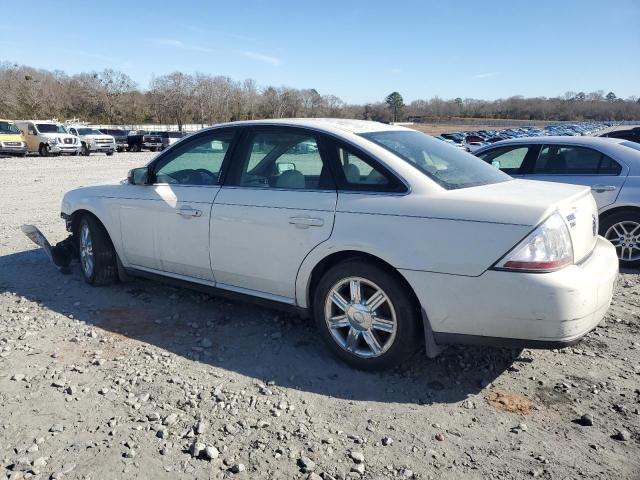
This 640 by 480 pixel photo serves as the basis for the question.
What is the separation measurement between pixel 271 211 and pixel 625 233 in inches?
179

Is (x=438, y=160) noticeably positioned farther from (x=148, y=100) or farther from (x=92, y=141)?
(x=148, y=100)

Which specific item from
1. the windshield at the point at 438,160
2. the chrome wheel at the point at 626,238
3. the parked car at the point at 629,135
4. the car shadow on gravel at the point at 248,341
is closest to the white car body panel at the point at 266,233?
the car shadow on gravel at the point at 248,341

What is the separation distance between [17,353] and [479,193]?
3.40 m

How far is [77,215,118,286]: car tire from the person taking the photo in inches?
198

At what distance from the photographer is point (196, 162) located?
14.4 ft

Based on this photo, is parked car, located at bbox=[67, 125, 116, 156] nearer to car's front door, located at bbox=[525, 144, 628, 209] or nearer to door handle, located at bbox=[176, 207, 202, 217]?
car's front door, located at bbox=[525, 144, 628, 209]

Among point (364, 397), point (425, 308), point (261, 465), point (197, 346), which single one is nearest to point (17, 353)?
point (197, 346)

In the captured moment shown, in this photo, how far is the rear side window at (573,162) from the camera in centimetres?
623

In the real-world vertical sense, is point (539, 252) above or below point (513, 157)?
below

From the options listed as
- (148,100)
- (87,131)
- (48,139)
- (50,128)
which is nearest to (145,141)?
(87,131)

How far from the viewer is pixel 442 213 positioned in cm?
304

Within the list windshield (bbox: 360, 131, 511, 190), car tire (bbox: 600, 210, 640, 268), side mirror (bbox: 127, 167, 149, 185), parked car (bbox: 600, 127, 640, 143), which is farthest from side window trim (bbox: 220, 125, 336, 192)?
parked car (bbox: 600, 127, 640, 143)

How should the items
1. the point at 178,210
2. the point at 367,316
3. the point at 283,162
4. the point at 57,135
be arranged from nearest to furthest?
the point at 367,316 → the point at 283,162 → the point at 178,210 → the point at 57,135

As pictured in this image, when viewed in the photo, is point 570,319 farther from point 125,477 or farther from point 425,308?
point 125,477
